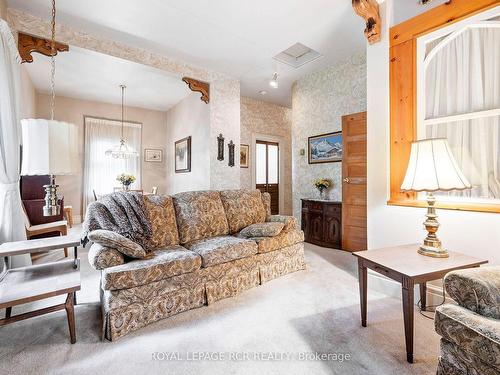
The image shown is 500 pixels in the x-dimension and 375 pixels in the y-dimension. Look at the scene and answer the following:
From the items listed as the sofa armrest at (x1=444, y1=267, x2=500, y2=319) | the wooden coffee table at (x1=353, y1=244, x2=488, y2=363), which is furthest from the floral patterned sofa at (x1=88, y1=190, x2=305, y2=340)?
the sofa armrest at (x1=444, y1=267, x2=500, y2=319)

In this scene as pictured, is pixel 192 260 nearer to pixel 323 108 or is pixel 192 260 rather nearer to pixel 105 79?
pixel 323 108

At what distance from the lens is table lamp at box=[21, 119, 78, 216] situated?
5.54 feet

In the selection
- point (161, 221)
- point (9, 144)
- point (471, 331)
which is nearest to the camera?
point (471, 331)

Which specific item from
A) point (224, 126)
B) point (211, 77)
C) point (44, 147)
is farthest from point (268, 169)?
point (44, 147)

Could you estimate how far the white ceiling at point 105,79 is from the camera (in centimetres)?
382

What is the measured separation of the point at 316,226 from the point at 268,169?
240 cm

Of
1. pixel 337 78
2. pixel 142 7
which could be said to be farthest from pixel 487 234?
pixel 142 7

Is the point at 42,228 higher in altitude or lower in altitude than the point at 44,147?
lower

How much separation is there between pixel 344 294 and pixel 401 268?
96 centimetres

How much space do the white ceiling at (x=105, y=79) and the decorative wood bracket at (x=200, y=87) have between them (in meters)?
0.39

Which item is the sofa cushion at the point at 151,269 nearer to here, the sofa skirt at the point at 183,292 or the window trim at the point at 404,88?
the sofa skirt at the point at 183,292

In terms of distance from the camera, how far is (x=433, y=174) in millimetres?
1547

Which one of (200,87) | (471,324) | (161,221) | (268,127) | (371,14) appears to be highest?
(200,87)

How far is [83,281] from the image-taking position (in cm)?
256
